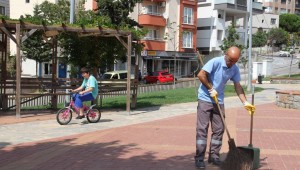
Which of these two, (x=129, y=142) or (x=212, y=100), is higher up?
(x=212, y=100)

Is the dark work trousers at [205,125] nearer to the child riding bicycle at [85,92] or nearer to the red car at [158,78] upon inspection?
the child riding bicycle at [85,92]

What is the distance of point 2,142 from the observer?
8.55 meters

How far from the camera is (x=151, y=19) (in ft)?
153

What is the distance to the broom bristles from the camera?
5707 millimetres

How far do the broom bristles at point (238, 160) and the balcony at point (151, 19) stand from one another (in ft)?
135

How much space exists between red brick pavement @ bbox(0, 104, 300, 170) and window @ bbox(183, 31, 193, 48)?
134 feet

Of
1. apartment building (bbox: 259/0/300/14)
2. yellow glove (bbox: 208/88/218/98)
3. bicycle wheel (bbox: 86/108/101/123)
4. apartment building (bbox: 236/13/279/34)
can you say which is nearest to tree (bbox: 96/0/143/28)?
bicycle wheel (bbox: 86/108/101/123)

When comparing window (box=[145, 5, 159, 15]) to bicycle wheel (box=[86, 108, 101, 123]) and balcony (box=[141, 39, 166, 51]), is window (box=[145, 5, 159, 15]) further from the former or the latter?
bicycle wheel (box=[86, 108, 101, 123])

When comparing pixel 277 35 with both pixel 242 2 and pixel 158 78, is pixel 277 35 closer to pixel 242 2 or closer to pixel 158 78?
pixel 242 2

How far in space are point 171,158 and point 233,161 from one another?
1.48m

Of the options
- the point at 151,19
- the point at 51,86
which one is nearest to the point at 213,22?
the point at 151,19

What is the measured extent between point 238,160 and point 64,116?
6.14 m

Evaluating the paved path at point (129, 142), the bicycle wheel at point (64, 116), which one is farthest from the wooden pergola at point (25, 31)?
the bicycle wheel at point (64, 116)

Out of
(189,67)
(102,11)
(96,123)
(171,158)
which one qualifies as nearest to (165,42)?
(189,67)
